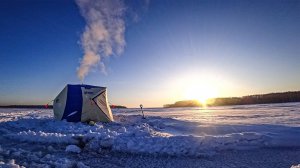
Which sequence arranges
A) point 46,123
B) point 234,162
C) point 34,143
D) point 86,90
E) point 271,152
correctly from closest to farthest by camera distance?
point 234,162 → point 271,152 → point 34,143 → point 46,123 → point 86,90

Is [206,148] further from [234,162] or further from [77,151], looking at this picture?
[77,151]

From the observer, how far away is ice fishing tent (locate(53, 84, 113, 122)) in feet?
→ 59.8

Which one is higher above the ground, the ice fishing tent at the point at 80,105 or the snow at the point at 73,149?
the ice fishing tent at the point at 80,105

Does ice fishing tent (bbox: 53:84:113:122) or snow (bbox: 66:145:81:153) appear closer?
snow (bbox: 66:145:81:153)

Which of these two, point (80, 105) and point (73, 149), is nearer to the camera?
point (73, 149)

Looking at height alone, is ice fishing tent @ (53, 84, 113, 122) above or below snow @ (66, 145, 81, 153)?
above

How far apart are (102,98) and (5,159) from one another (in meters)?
11.8

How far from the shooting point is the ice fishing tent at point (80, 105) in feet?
59.8

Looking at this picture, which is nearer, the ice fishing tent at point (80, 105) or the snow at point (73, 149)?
the snow at point (73, 149)

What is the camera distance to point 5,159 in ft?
25.8

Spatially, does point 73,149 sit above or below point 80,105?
below

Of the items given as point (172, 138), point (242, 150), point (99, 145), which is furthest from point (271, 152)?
point (99, 145)

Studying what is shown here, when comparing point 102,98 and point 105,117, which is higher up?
point 102,98

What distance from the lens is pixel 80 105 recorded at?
18.4 meters
